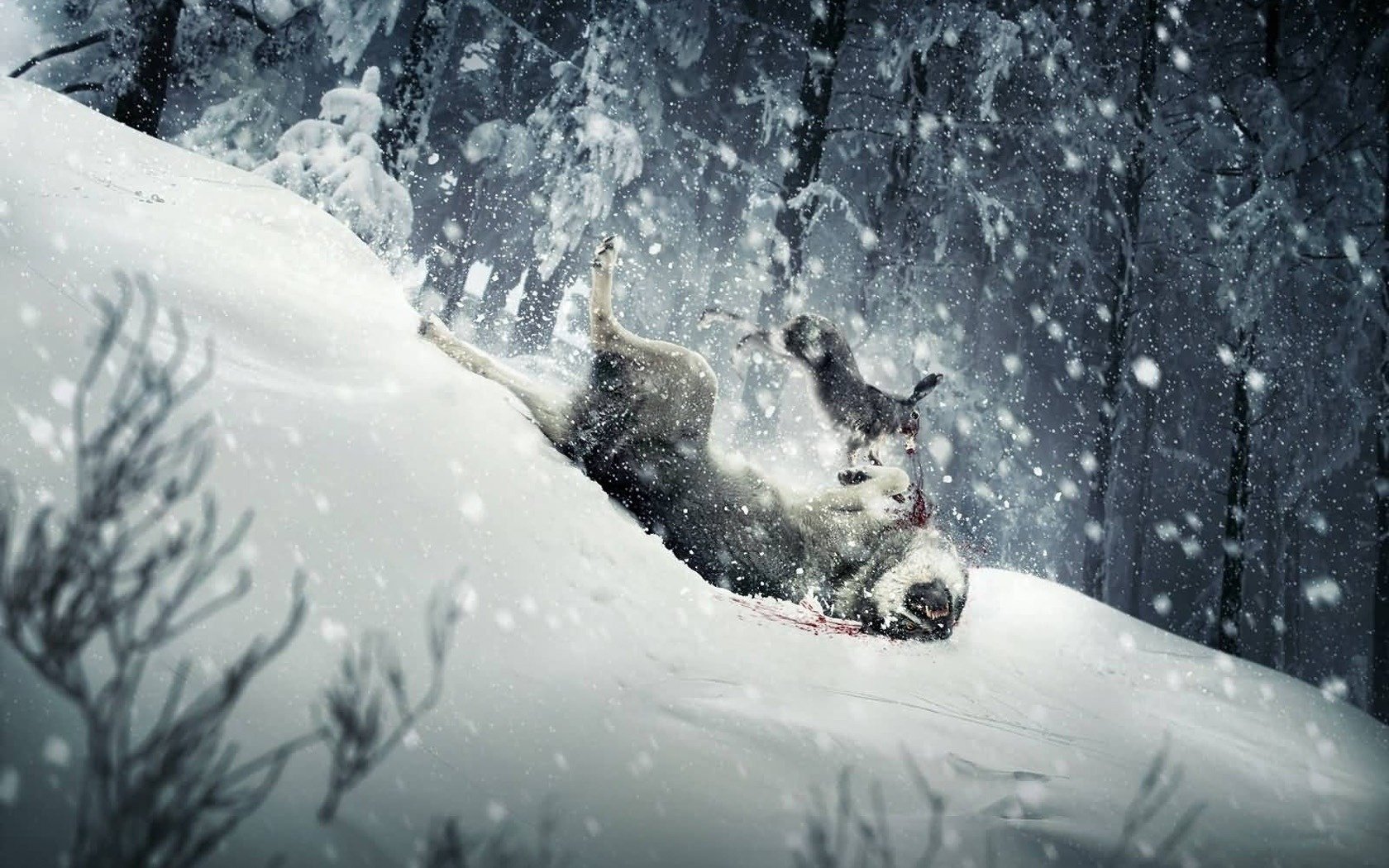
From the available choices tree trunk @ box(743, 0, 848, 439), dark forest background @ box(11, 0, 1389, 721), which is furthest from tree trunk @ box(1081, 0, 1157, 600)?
tree trunk @ box(743, 0, 848, 439)

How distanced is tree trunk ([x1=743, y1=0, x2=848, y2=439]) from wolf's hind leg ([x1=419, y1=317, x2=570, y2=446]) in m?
5.21

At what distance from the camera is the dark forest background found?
764 centimetres

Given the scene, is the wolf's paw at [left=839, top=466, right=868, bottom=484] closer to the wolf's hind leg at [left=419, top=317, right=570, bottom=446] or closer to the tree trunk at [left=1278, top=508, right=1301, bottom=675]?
the wolf's hind leg at [left=419, top=317, right=570, bottom=446]

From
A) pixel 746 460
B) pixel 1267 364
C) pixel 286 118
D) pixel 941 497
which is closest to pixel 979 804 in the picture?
pixel 746 460

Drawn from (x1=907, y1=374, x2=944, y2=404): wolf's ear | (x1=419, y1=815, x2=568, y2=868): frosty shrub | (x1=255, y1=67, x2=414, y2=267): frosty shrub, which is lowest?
(x1=419, y1=815, x2=568, y2=868): frosty shrub

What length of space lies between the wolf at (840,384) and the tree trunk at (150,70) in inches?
222

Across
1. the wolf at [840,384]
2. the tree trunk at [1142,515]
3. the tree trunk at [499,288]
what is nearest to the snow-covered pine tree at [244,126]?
the tree trunk at [499,288]

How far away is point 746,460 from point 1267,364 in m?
7.27

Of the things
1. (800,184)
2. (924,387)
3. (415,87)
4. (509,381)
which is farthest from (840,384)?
(415,87)

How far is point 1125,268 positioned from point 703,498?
9.36m

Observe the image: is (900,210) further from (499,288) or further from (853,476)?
(853,476)

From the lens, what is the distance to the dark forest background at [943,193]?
7.64 metres

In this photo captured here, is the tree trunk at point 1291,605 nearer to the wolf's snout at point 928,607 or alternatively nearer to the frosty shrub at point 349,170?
the wolf's snout at point 928,607

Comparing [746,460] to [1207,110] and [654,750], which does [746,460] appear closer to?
[654,750]
